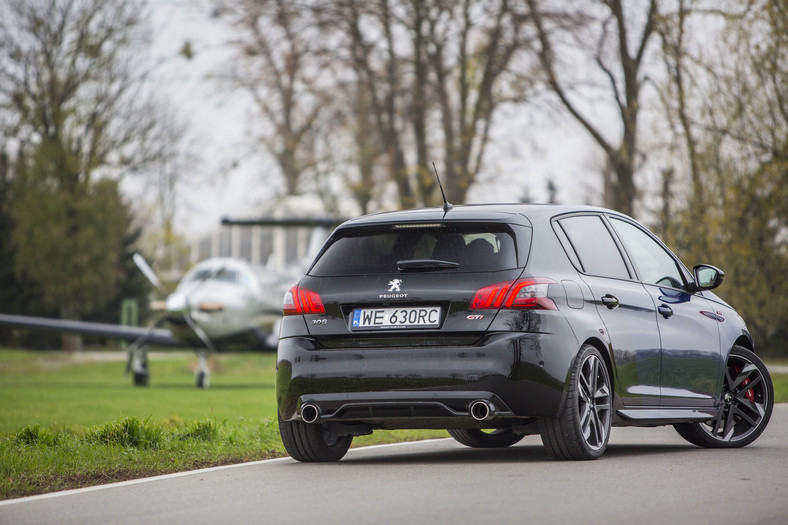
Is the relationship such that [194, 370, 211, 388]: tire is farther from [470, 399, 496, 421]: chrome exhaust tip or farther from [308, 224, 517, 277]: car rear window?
[470, 399, 496, 421]: chrome exhaust tip

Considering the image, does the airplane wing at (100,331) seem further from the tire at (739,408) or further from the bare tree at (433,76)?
the tire at (739,408)

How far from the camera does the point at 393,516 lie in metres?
6.64

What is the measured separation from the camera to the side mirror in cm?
1042

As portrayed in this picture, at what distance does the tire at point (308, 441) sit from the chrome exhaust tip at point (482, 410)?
1.42 m

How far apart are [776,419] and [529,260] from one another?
5.70 metres

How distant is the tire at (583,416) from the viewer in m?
8.64

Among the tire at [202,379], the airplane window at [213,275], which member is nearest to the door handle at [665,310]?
the tire at [202,379]

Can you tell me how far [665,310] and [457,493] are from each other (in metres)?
3.17

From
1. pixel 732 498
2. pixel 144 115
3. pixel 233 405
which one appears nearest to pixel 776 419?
pixel 732 498

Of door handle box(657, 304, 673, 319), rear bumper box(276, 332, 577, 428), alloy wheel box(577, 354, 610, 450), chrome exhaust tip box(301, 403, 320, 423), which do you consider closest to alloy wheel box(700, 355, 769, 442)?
door handle box(657, 304, 673, 319)

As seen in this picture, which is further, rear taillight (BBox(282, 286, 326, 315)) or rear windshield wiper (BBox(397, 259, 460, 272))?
rear taillight (BBox(282, 286, 326, 315))

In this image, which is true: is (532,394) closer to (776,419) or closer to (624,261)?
(624,261)

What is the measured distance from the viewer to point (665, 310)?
998 cm

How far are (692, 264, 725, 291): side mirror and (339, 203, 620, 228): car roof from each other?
4.78 ft
